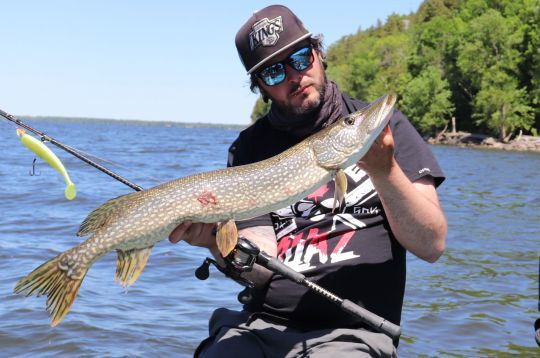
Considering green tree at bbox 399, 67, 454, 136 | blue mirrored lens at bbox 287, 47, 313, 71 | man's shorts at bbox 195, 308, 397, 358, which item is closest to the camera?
man's shorts at bbox 195, 308, 397, 358

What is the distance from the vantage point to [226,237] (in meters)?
3.47

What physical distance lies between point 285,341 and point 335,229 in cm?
65

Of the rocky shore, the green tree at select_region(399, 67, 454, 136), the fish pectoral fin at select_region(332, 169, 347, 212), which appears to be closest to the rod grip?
the fish pectoral fin at select_region(332, 169, 347, 212)

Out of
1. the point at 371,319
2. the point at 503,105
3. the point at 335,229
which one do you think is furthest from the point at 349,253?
the point at 503,105

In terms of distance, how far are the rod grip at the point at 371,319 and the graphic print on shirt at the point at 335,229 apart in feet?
0.92

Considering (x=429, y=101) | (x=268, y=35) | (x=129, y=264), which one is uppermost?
(x=268, y=35)

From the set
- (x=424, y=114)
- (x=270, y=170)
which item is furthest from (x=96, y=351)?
(x=424, y=114)

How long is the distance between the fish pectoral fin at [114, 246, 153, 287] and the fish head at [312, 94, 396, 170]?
1.02 m

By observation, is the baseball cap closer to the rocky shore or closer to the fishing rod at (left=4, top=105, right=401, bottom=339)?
the fishing rod at (left=4, top=105, right=401, bottom=339)

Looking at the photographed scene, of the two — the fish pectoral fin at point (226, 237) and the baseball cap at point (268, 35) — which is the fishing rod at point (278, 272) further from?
the baseball cap at point (268, 35)

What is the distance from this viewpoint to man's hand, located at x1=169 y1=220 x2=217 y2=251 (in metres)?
3.52

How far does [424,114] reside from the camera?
6375 centimetres

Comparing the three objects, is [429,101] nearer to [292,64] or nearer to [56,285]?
[292,64]

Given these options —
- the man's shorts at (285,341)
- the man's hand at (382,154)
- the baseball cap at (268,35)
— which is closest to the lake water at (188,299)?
the man's shorts at (285,341)
